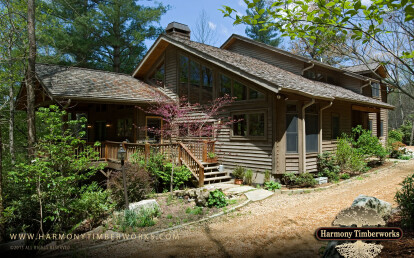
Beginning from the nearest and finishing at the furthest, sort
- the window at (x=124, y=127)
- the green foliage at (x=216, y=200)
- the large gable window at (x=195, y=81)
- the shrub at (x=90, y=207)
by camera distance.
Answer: the shrub at (x=90, y=207), the green foliage at (x=216, y=200), the large gable window at (x=195, y=81), the window at (x=124, y=127)

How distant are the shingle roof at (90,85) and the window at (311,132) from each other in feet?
24.4

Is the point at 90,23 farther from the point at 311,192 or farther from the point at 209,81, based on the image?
the point at 311,192

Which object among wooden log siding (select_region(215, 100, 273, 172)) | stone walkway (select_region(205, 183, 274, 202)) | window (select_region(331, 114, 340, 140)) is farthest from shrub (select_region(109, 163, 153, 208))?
window (select_region(331, 114, 340, 140))

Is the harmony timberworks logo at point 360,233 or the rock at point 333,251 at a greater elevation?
the harmony timberworks logo at point 360,233

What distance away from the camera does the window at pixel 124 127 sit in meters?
13.9

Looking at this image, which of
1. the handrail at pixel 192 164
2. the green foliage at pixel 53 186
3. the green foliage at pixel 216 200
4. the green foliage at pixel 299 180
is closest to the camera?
the green foliage at pixel 53 186

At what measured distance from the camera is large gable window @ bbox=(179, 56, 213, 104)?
12141mm

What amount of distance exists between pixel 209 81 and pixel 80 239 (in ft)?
27.5

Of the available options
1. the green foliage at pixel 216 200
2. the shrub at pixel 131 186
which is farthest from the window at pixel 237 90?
the shrub at pixel 131 186

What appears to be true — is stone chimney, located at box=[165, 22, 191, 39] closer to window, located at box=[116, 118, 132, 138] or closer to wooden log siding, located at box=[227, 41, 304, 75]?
wooden log siding, located at box=[227, 41, 304, 75]

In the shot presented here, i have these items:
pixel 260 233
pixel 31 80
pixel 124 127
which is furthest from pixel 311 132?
pixel 31 80

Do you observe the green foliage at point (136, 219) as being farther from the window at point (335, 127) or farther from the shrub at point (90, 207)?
the window at point (335, 127)

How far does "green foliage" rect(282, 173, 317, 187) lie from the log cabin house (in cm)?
29

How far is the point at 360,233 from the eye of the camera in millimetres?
3398
